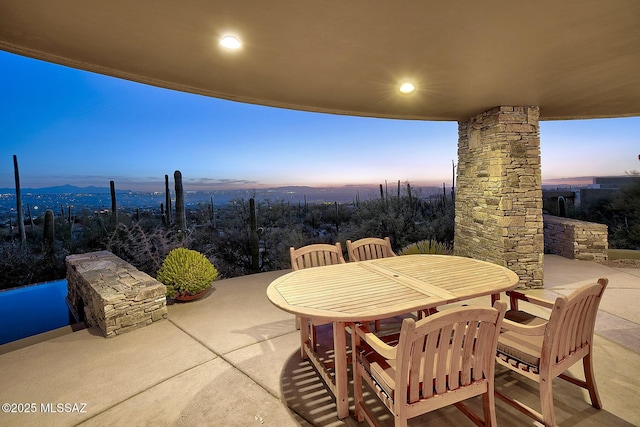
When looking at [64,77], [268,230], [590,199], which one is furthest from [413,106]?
[590,199]

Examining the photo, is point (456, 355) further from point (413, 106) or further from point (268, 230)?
point (268, 230)

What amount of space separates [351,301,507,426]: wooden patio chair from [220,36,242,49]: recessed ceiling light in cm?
206

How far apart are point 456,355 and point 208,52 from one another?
254cm

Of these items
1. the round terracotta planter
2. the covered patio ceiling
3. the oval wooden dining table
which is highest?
the covered patio ceiling

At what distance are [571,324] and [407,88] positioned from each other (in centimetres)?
244

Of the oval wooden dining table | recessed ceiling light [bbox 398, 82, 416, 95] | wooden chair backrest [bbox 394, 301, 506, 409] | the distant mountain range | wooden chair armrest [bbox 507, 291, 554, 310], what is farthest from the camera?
the distant mountain range

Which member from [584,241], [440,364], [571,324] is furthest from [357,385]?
[584,241]

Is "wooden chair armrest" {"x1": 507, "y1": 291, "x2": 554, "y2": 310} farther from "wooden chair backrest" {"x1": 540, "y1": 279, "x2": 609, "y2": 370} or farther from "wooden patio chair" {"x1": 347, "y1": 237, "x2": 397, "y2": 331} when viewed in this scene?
"wooden patio chair" {"x1": 347, "y1": 237, "x2": 397, "y2": 331}

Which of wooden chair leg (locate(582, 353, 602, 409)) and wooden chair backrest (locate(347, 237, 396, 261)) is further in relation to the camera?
wooden chair backrest (locate(347, 237, 396, 261))

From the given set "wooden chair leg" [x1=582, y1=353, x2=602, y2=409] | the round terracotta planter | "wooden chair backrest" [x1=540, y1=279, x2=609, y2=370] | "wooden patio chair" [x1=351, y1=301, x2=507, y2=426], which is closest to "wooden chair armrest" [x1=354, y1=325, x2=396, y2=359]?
"wooden patio chair" [x1=351, y1=301, x2=507, y2=426]

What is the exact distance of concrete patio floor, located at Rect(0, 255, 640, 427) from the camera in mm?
1696

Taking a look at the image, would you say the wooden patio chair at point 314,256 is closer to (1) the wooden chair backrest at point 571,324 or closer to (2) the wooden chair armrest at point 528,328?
(2) the wooden chair armrest at point 528,328

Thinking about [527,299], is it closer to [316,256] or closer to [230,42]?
[316,256]

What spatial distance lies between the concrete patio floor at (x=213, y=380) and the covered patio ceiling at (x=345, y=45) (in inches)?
93.2
